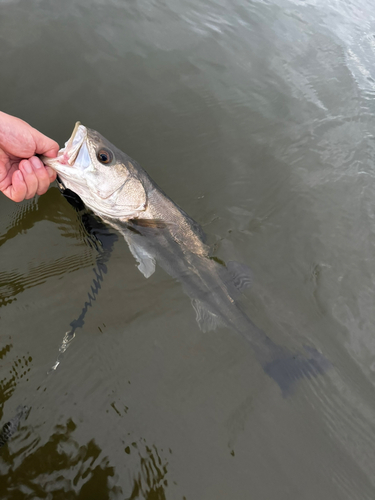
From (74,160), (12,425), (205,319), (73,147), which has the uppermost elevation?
(73,147)

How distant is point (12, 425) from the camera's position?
2.48m

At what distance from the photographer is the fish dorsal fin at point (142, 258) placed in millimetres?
3496

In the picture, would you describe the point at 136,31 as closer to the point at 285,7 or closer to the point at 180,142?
the point at 180,142

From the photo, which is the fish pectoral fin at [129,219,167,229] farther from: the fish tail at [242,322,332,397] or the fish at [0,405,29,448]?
the fish at [0,405,29,448]

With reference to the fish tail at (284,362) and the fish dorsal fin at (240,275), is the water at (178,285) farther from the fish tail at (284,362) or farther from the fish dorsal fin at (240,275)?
the fish dorsal fin at (240,275)

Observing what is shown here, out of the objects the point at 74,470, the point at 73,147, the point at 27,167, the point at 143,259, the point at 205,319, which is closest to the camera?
the point at 74,470

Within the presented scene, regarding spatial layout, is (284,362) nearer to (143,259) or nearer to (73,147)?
(143,259)

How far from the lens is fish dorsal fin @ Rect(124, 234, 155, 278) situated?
350 cm

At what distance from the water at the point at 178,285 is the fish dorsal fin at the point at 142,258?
0.12 m

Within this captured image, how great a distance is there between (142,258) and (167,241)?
336mm

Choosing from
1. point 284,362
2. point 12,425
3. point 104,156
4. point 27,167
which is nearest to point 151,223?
point 104,156

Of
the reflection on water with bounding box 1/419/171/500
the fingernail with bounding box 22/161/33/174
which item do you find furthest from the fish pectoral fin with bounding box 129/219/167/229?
the reflection on water with bounding box 1/419/171/500

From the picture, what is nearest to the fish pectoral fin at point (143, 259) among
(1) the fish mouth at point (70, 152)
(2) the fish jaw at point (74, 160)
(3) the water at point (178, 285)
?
(3) the water at point (178, 285)

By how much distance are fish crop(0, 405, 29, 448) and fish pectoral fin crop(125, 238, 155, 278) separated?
163 cm
